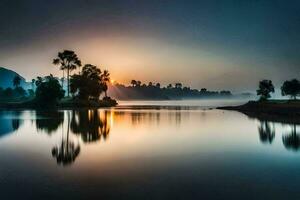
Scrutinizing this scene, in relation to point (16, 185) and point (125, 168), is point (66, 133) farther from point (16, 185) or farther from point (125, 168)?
point (16, 185)

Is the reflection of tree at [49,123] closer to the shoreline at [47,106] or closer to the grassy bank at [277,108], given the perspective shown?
the grassy bank at [277,108]

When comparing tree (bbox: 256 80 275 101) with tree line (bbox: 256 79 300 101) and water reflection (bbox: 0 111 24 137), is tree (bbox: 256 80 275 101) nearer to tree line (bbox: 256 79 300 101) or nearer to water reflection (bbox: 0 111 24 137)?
tree line (bbox: 256 79 300 101)

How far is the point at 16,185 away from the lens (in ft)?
59.7

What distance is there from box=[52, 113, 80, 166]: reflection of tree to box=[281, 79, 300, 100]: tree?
10706 centimetres

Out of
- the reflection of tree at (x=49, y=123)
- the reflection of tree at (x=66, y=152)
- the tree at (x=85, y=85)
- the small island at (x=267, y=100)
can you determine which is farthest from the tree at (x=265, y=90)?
the reflection of tree at (x=66, y=152)

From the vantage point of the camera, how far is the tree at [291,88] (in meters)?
124

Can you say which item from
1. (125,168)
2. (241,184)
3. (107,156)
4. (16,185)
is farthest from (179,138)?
(16,185)

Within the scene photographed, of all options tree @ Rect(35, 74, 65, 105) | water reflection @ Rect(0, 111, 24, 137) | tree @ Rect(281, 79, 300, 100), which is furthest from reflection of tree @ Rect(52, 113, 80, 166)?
tree @ Rect(281, 79, 300, 100)

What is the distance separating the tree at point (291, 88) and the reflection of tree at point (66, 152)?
107061mm

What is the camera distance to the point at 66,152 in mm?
30219

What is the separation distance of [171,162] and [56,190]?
1039 centimetres

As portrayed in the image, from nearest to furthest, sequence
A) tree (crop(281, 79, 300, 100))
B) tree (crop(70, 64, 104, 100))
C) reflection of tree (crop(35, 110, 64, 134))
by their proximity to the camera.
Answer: reflection of tree (crop(35, 110, 64, 134))
tree (crop(281, 79, 300, 100))
tree (crop(70, 64, 104, 100))

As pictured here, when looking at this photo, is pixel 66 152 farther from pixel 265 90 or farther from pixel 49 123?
pixel 265 90

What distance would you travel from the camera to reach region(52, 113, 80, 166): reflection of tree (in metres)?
26.3
